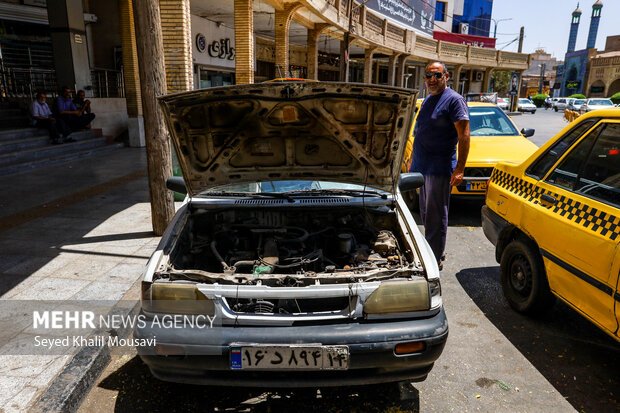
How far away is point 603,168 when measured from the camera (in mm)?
2881

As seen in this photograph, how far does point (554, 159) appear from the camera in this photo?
130 inches

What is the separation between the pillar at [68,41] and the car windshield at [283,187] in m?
12.8

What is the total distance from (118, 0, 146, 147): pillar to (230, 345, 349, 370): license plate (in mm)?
12519

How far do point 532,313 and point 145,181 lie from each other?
7224 mm

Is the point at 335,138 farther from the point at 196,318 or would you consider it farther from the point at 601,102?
the point at 601,102

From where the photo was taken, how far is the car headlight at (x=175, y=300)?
2182mm

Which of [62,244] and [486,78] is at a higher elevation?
[486,78]

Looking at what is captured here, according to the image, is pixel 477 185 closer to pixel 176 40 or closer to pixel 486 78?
pixel 176 40

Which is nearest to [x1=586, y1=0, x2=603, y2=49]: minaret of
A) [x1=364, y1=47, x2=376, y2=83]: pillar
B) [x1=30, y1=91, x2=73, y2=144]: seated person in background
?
[x1=364, y1=47, x2=376, y2=83]: pillar

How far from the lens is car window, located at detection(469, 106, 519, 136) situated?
24.1 feet

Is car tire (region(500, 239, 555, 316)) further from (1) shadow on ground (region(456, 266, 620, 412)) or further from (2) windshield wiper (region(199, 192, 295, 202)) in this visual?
(2) windshield wiper (region(199, 192, 295, 202))

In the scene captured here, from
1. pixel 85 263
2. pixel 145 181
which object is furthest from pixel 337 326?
pixel 145 181

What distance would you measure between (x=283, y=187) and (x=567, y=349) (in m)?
2.51

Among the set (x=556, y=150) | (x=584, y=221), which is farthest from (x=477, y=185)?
(x=584, y=221)
